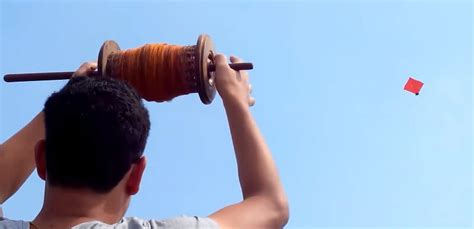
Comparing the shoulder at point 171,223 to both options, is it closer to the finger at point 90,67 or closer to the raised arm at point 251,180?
the raised arm at point 251,180

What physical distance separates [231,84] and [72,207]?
0.67m

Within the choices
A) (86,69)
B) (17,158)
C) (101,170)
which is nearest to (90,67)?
(86,69)

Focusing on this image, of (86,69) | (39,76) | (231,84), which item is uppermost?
(231,84)

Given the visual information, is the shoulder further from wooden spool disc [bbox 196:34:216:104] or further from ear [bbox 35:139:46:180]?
wooden spool disc [bbox 196:34:216:104]

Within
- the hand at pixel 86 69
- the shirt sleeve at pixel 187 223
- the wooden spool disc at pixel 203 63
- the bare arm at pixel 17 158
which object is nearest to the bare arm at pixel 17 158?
the bare arm at pixel 17 158

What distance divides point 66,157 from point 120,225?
0.20m

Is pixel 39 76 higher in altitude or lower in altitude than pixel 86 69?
lower

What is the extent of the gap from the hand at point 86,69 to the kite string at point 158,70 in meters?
0.06

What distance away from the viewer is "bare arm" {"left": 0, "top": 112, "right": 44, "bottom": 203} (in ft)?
6.91

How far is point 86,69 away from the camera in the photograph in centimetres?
266

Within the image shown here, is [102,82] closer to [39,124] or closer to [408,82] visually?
[39,124]

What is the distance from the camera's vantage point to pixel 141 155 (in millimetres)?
1617

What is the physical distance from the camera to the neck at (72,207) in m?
1.55

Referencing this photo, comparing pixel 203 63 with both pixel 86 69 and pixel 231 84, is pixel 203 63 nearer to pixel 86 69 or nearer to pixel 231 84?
pixel 86 69
